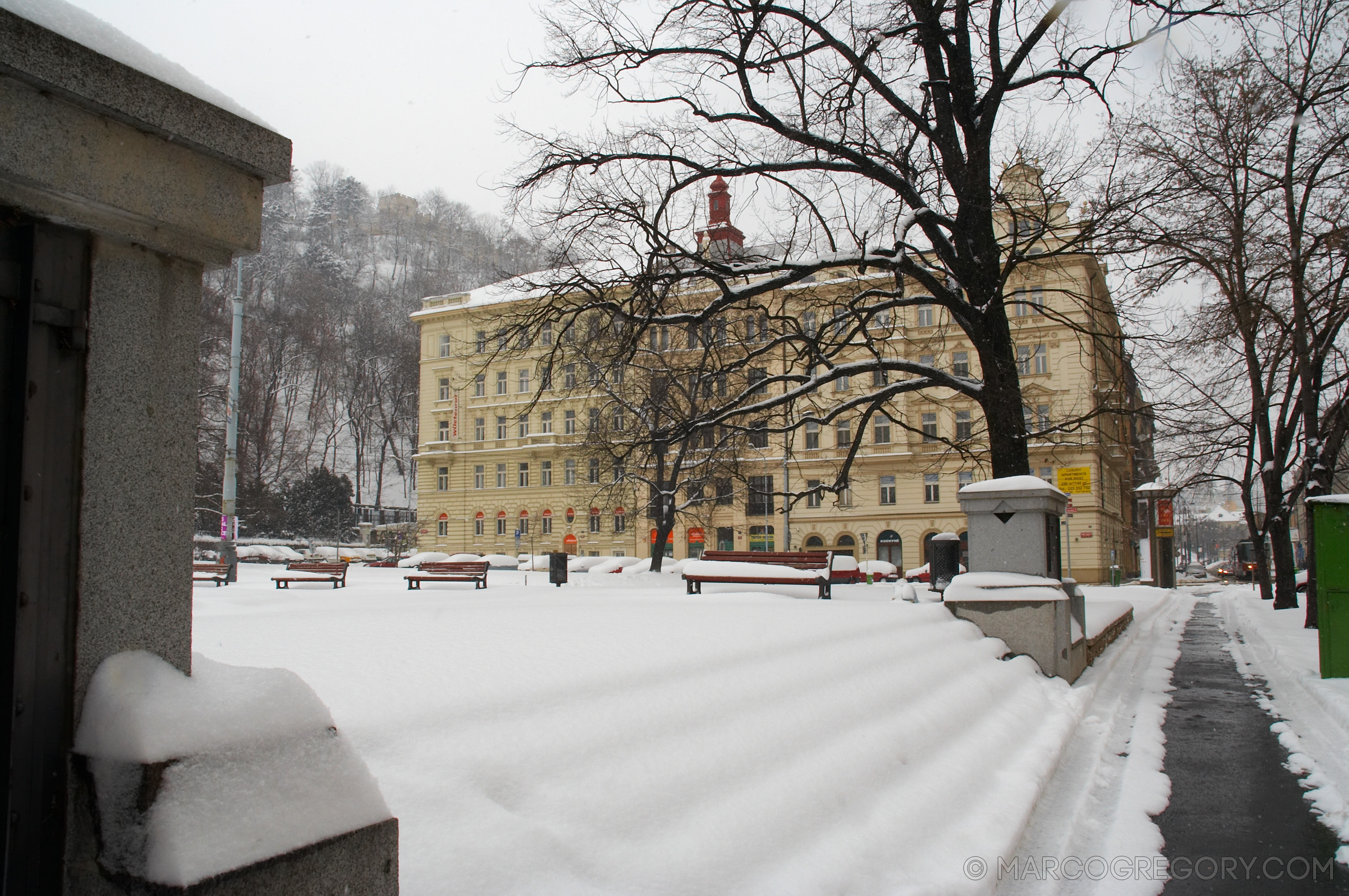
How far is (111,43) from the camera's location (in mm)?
2334

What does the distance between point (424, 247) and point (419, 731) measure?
118m

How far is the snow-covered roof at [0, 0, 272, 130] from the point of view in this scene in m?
2.16

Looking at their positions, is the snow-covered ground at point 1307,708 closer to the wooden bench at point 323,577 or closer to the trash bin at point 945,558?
the trash bin at point 945,558

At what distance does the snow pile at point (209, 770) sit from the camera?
214 cm

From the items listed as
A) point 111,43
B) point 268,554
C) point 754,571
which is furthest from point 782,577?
point 268,554

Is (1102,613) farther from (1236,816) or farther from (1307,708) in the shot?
(1236,816)

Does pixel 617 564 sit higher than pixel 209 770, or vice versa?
pixel 209 770

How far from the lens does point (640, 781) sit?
166 inches

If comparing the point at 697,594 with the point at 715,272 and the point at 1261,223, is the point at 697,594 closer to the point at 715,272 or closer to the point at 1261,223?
the point at 715,272

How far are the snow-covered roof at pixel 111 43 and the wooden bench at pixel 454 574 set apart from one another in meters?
18.8

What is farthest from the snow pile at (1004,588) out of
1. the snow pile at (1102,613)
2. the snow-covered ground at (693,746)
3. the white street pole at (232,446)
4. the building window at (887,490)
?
the building window at (887,490)

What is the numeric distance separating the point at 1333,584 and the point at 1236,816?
5.85 meters

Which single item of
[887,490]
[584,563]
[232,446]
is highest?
[232,446]

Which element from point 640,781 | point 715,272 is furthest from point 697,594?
point 640,781
